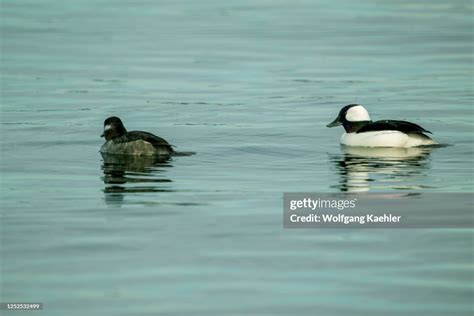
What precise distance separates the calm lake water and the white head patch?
2.01ft

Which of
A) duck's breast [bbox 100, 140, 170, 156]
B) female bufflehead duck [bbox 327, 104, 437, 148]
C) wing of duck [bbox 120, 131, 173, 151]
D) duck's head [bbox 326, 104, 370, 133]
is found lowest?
duck's breast [bbox 100, 140, 170, 156]

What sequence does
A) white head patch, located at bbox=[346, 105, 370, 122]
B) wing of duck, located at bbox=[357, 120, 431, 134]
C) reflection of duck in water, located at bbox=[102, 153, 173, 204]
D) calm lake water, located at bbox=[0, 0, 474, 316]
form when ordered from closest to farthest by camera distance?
calm lake water, located at bbox=[0, 0, 474, 316] < reflection of duck in water, located at bbox=[102, 153, 173, 204] < wing of duck, located at bbox=[357, 120, 431, 134] < white head patch, located at bbox=[346, 105, 370, 122]

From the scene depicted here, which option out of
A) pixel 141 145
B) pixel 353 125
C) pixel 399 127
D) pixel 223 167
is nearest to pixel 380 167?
pixel 399 127

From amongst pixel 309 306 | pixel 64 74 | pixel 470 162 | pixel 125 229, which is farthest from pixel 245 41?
pixel 309 306

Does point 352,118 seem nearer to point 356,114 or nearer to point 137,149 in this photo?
point 356,114

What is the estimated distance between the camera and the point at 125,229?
11.9 m

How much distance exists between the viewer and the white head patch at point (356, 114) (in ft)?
62.8

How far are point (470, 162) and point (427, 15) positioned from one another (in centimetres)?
2472

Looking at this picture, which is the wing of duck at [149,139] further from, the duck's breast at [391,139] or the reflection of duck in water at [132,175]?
the duck's breast at [391,139]

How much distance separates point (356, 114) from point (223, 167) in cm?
374

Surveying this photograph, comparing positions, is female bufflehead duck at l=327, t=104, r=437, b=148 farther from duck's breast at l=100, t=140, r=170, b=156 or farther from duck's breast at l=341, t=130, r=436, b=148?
duck's breast at l=100, t=140, r=170, b=156

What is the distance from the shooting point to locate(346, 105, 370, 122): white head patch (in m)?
19.1

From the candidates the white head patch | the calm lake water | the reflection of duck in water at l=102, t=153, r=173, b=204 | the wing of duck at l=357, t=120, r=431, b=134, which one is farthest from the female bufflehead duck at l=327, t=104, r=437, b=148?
the reflection of duck in water at l=102, t=153, r=173, b=204

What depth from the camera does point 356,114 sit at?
19.2 meters
